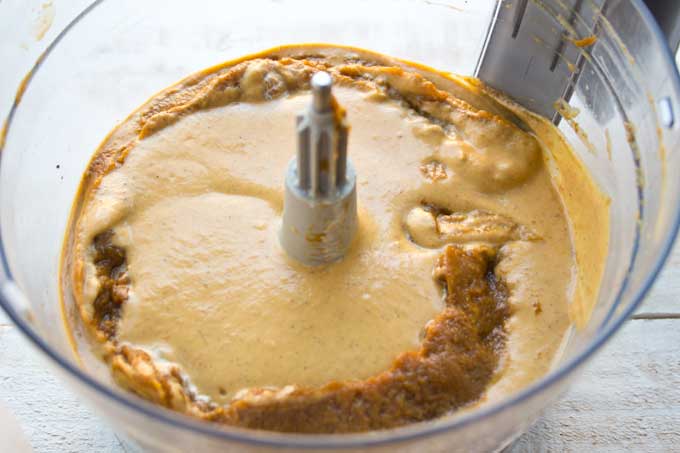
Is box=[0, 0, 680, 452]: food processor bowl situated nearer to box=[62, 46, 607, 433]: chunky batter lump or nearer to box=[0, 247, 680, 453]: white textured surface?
box=[62, 46, 607, 433]: chunky batter lump

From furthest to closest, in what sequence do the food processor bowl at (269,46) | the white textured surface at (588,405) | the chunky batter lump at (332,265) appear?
the white textured surface at (588,405) → the chunky batter lump at (332,265) → the food processor bowl at (269,46)

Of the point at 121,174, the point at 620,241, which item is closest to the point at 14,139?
the point at 121,174

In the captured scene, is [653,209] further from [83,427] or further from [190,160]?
[83,427]

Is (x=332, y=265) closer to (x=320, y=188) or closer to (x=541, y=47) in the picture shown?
(x=320, y=188)

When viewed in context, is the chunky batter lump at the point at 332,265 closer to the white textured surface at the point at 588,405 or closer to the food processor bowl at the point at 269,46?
the food processor bowl at the point at 269,46

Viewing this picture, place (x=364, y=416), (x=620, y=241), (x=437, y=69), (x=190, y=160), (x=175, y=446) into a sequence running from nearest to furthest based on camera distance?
(x=175, y=446)
(x=364, y=416)
(x=620, y=241)
(x=190, y=160)
(x=437, y=69)

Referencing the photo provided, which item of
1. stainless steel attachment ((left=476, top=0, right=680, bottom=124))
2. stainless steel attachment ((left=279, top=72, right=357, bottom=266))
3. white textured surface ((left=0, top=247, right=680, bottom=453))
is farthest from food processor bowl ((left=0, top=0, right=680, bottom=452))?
stainless steel attachment ((left=279, top=72, right=357, bottom=266))

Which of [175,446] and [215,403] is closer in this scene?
[175,446]

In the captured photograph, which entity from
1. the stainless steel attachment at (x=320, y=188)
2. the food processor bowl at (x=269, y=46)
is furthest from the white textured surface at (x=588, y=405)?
the stainless steel attachment at (x=320, y=188)
